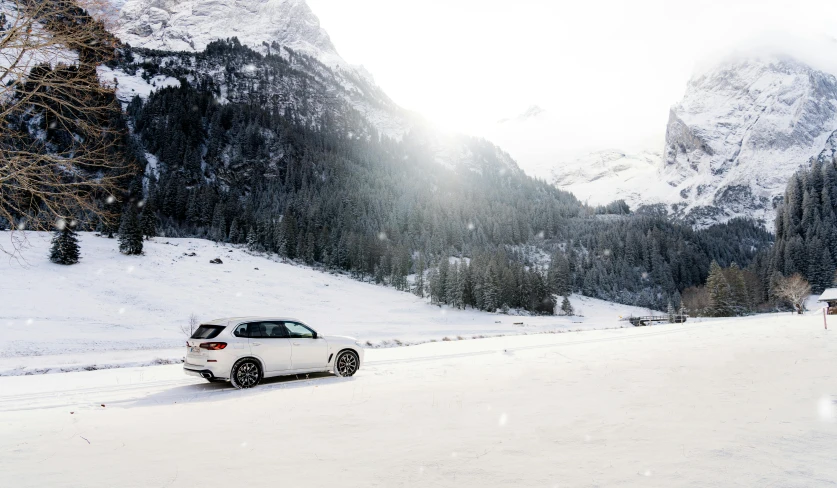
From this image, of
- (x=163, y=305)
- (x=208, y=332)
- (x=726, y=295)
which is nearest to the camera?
(x=208, y=332)

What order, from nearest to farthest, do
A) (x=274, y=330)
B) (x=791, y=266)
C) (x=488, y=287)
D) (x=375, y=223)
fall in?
(x=274, y=330)
(x=488, y=287)
(x=791, y=266)
(x=375, y=223)

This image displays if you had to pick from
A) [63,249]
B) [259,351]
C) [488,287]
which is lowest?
[259,351]

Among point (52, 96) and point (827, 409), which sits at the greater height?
point (52, 96)

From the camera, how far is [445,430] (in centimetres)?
718

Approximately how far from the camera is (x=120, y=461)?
19.2 ft

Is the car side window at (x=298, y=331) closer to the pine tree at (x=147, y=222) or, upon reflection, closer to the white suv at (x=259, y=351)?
the white suv at (x=259, y=351)

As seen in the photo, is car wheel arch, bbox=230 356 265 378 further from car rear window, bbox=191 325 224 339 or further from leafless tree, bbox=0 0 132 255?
leafless tree, bbox=0 0 132 255

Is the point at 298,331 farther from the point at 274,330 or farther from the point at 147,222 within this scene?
the point at 147,222

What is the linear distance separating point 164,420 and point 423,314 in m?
66.2

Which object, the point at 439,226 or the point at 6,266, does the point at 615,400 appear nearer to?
the point at 6,266

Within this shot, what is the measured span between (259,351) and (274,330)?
79 cm

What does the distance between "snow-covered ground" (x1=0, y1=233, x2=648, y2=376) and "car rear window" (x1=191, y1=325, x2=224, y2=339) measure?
13378mm

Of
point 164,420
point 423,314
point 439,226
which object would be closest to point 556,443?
point 164,420

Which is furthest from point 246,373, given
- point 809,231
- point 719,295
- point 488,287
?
point 809,231
